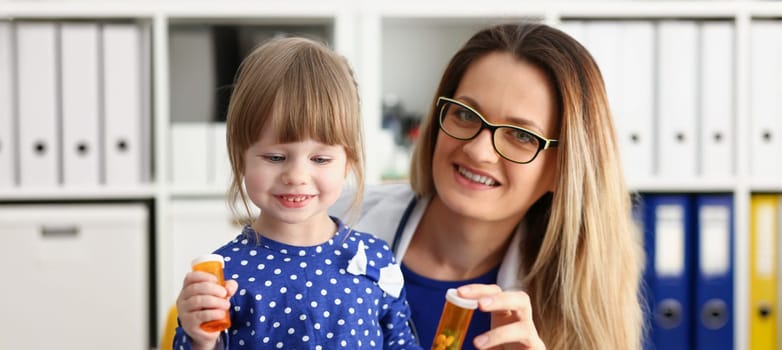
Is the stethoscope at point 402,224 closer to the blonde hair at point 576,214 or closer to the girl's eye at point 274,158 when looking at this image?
the blonde hair at point 576,214

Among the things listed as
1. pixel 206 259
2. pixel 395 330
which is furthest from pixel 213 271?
pixel 395 330

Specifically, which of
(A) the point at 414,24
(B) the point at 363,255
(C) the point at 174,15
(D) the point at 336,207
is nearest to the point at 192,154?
(C) the point at 174,15

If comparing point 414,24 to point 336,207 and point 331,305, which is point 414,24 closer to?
point 336,207

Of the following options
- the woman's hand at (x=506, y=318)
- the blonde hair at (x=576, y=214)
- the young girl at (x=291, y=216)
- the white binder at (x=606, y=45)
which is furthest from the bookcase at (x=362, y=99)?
the young girl at (x=291, y=216)

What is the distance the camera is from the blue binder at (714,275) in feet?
7.45

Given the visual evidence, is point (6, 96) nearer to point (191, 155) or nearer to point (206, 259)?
point (191, 155)

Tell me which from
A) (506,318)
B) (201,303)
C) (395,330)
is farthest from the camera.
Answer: (506,318)

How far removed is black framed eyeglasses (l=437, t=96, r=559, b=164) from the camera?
1115 mm

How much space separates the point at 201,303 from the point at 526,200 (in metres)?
0.63

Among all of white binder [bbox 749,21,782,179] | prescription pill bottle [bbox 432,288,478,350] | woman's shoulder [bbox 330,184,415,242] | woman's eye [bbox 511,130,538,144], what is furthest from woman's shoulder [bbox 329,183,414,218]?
white binder [bbox 749,21,782,179]

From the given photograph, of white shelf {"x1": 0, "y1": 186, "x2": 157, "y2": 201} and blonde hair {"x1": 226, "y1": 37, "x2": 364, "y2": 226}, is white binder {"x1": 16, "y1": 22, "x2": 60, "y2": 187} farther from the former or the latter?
blonde hair {"x1": 226, "y1": 37, "x2": 364, "y2": 226}

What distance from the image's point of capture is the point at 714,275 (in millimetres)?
2271

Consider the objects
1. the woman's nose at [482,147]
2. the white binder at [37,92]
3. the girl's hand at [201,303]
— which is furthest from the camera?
the white binder at [37,92]

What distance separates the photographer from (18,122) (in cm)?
217
